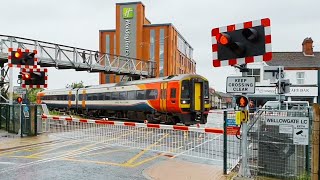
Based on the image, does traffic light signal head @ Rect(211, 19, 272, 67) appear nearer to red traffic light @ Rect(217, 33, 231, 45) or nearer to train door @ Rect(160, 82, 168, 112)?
red traffic light @ Rect(217, 33, 231, 45)

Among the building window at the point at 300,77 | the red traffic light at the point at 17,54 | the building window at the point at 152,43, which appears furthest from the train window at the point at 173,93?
the building window at the point at 152,43

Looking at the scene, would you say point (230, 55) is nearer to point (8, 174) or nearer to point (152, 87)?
point (8, 174)

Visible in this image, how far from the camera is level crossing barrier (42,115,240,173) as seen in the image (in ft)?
34.0

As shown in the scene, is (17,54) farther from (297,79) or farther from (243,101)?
(297,79)

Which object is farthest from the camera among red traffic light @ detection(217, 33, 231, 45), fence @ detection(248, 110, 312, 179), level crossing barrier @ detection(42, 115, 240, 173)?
level crossing barrier @ detection(42, 115, 240, 173)

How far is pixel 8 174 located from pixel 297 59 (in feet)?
122

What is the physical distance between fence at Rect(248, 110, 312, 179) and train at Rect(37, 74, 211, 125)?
528 inches

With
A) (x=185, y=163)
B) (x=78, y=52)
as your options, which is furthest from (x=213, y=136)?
(x=78, y=52)

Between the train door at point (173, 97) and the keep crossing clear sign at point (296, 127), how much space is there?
46.3 feet

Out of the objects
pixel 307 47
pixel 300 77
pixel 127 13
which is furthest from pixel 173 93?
pixel 127 13

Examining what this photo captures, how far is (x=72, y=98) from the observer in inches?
1437

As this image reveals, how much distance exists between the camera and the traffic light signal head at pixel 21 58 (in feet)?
49.5

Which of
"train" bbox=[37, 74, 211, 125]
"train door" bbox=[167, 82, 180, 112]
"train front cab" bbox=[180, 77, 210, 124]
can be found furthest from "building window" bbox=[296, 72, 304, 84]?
"train door" bbox=[167, 82, 180, 112]

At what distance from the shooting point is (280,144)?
24.3 ft
